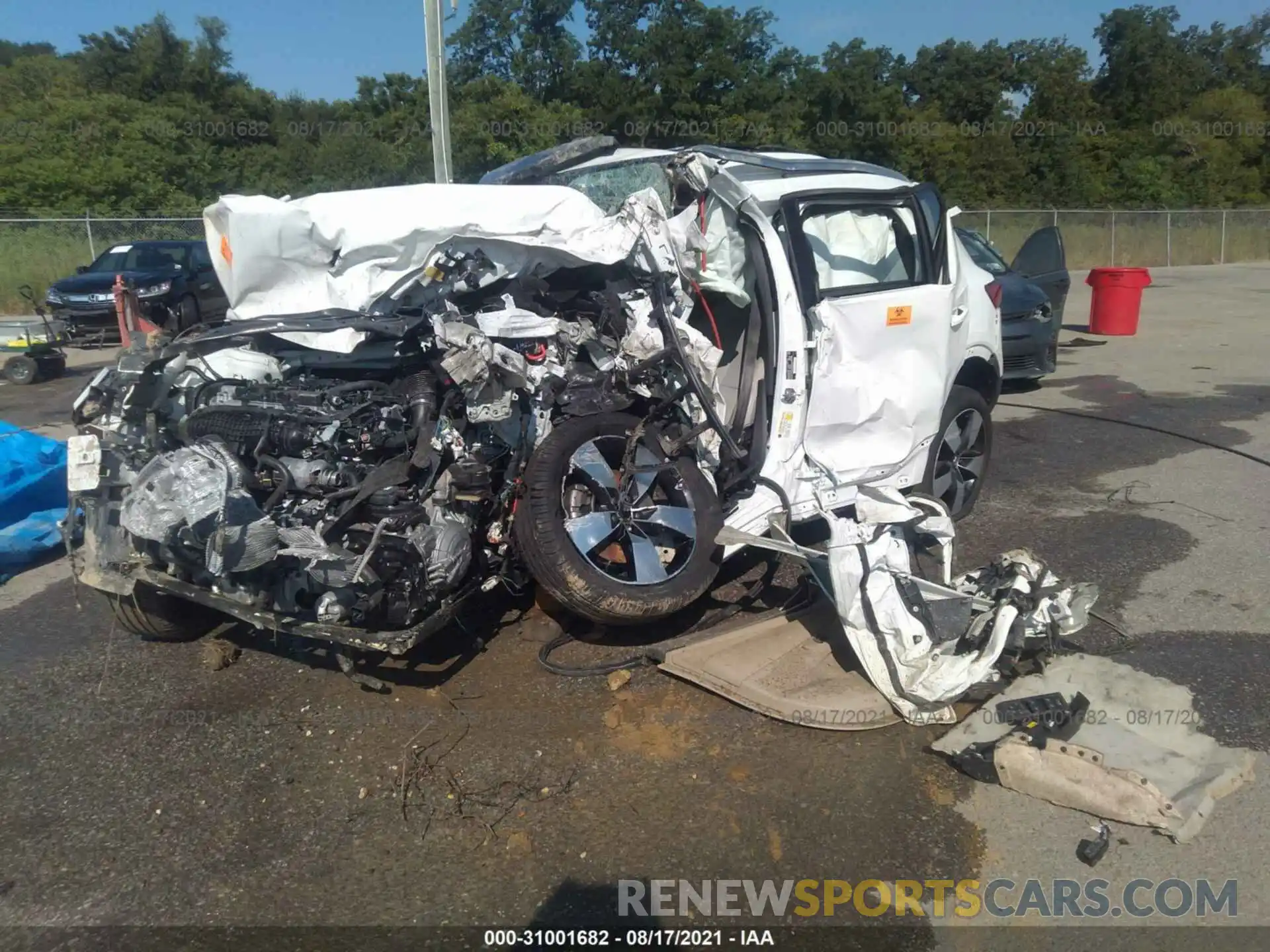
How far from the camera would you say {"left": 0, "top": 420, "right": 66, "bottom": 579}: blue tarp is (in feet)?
18.9

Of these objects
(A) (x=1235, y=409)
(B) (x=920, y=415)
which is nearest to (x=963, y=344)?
(B) (x=920, y=415)

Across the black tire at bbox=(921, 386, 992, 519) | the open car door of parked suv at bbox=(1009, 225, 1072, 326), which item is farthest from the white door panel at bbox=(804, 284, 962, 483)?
the open car door of parked suv at bbox=(1009, 225, 1072, 326)

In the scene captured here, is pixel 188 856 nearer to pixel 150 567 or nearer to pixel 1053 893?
pixel 150 567

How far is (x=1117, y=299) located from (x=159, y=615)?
1415cm

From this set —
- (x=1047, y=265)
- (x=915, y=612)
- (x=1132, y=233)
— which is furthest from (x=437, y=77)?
(x=1132, y=233)

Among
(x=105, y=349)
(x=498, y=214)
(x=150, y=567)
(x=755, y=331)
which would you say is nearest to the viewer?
(x=150, y=567)

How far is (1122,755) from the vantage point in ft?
11.1

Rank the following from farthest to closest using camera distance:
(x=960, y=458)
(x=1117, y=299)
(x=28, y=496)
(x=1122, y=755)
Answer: (x=1117, y=299) → (x=960, y=458) → (x=28, y=496) → (x=1122, y=755)

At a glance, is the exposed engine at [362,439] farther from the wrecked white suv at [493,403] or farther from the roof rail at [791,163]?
the roof rail at [791,163]

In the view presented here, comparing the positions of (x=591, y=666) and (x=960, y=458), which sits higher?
(x=960, y=458)

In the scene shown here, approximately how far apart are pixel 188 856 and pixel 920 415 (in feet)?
12.7

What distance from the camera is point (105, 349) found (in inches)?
601

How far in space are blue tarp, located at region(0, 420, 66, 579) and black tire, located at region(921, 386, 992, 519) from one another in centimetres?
523

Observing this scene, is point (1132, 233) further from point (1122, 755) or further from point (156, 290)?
point (1122, 755)
